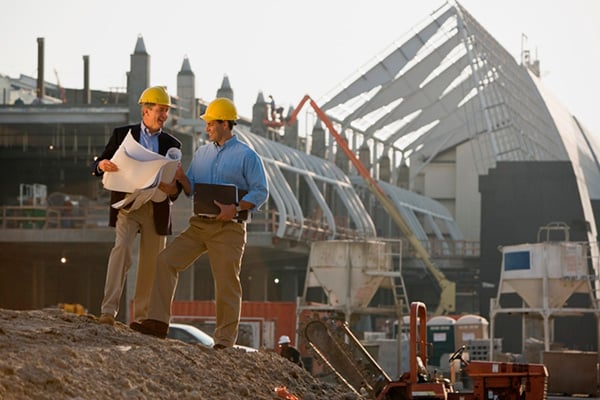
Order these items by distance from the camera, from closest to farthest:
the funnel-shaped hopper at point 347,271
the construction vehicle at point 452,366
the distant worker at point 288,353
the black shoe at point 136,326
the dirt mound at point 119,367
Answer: the dirt mound at point 119,367 < the black shoe at point 136,326 < the construction vehicle at point 452,366 < the distant worker at point 288,353 < the funnel-shaped hopper at point 347,271

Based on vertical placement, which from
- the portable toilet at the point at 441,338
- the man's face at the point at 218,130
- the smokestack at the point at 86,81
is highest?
the smokestack at the point at 86,81

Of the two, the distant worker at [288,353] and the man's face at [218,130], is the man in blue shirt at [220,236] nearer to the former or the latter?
the man's face at [218,130]

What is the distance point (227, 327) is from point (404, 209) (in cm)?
7525

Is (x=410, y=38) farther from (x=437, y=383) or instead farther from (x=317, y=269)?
(x=437, y=383)

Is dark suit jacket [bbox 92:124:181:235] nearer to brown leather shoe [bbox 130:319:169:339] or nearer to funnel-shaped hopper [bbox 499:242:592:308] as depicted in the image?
brown leather shoe [bbox 130:319:169:339]

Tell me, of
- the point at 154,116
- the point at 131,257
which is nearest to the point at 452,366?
the point at 131,257

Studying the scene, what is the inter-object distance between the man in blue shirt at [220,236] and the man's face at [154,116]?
334 millimetres

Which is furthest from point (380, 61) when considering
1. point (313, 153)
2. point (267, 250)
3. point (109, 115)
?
point (109, 115)

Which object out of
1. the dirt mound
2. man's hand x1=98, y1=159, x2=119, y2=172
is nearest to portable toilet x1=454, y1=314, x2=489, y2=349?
the dirt mound

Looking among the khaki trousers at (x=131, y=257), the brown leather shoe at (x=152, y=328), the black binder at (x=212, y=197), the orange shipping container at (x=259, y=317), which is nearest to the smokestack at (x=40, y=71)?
the orange shipping container at (x=259, y=317)

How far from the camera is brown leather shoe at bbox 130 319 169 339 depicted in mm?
12547

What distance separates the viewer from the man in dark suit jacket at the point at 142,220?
488 inches

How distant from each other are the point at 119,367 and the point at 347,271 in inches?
1592

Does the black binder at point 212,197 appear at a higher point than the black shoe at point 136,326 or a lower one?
higher
